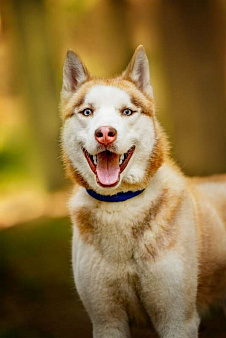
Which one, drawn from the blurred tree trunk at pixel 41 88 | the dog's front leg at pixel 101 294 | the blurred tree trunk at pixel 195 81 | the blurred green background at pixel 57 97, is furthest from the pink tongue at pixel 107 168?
the blurred tree trunk at pixel 41 88

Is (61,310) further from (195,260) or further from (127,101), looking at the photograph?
(127,101)

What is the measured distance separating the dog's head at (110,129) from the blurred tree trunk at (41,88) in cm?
376

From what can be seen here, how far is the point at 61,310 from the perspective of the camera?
175 inches

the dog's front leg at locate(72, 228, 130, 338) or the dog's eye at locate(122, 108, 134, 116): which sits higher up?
the dog's eye at locate(122, 108, 134, 116)

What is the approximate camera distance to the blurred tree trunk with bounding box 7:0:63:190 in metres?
6.58

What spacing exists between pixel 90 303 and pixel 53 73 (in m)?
4.33

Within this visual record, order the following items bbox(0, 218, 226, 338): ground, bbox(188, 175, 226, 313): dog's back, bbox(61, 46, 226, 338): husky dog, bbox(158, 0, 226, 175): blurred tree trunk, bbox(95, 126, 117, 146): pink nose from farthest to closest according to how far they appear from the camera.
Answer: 1. bbox(158, 0, 226, 175): blurred tree trunk
2. bbox(0, 218, 226, 338): ground
3. bbox(188, 175, 226, 313): dog's back
4. bbox(61, 46, 226, 338): husky dog
5. bbox(95, 126, 117, 146): pink nose

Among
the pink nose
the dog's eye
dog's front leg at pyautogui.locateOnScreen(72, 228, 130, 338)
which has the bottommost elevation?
dog's front leg at pyautogui.locateOnScreen(72, 228, 130, 338)

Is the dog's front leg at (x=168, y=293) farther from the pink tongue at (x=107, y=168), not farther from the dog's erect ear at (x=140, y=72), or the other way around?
the dog's erect ear at (x=140, y=72)

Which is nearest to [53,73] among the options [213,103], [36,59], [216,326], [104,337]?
[36,59]

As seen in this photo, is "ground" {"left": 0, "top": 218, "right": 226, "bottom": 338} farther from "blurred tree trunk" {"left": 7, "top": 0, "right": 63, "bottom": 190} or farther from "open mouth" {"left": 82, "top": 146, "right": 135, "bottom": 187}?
"open mouth" {"left": 82, "top": 146, "right": 135, "bottom": 187}

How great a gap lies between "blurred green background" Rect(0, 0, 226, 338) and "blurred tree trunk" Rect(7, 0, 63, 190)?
0.01 m

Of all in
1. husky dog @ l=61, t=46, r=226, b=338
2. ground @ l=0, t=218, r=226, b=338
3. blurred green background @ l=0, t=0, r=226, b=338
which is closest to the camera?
husky dog @ l=61, t=46, r=226, b=338

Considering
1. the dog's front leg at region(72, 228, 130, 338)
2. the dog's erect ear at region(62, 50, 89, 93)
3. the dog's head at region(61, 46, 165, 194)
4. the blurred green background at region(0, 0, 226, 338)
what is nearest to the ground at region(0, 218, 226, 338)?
the blurred green background at region(0, 0, 226, 338)
